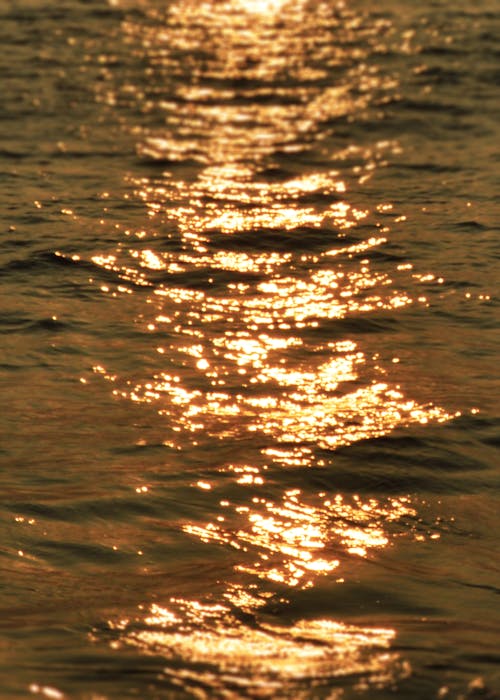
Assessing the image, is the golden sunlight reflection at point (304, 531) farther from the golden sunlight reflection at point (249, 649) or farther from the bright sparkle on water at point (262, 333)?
the golden sunlight reflection at point (249, 649)

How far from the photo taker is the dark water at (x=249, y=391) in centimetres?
465

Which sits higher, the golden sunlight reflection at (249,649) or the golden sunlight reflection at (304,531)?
the golden sunlight reflection at (304,531)

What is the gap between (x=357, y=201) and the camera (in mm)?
11180

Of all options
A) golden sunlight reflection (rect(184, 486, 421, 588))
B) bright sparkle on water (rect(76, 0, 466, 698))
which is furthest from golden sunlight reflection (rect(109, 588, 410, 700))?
golden sunlight reflection (rect(184, 486, 421, 588))

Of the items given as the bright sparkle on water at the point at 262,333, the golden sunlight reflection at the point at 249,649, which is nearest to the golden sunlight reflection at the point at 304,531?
the bright sparkle on water at the point at 262,333

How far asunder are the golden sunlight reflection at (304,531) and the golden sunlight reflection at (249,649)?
31 cm

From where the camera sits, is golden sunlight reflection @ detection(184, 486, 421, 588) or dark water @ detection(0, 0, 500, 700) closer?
dark water @ detection(0, 0, 500, 700)

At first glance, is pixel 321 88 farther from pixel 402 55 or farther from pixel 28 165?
pixel 28 165

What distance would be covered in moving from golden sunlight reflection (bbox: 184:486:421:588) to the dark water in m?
0.02

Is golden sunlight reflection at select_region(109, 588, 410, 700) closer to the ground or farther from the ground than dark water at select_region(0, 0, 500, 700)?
closer to the ground

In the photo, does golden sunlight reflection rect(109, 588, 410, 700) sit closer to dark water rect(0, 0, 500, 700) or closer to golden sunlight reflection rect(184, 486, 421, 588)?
dark water rect(0, 0, 500, 700)

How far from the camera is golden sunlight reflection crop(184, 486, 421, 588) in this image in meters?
5.30

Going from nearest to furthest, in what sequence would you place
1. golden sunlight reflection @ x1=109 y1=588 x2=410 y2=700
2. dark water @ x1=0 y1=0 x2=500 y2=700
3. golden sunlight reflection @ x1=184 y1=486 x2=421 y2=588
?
golden sunlight reflection @ x1=109 y1=588 x2=410 y2=700 < dark water @ x1=0 y1=0 x2=500 y2=700 < golden sunlight reflection @ x1=184 y1=486 x2=421 y2=588

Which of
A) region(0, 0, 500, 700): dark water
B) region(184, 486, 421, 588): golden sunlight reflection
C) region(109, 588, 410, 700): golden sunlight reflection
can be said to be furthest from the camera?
region(184, 486, 421, 588): golden sunlight reflection
